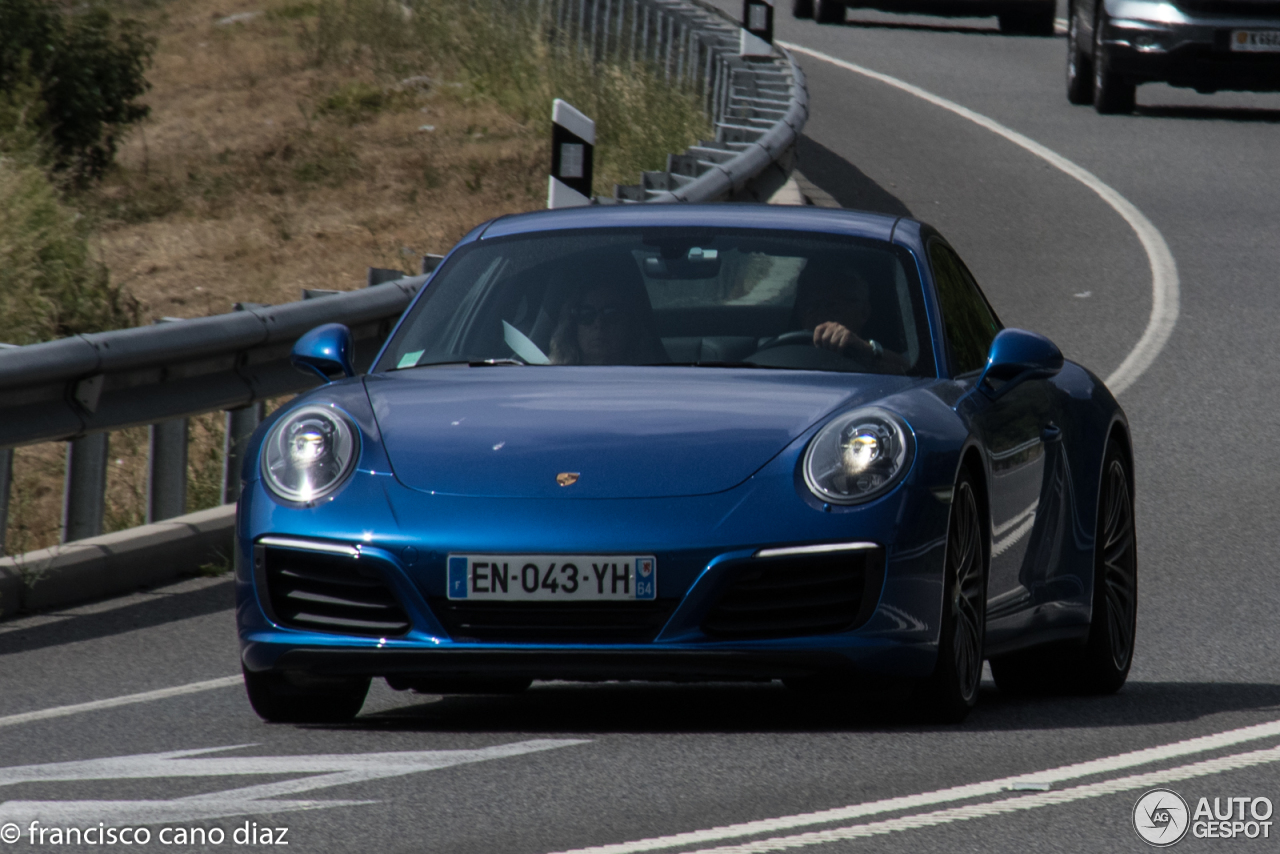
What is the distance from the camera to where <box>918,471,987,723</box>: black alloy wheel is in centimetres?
635

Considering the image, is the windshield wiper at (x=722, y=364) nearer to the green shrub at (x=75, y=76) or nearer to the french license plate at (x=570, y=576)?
the french license plate at (x=570, y=576)

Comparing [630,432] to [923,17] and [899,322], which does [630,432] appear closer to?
[899,322]

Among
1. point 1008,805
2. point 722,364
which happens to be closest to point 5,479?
point 722,364

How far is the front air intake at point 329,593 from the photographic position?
6199 millimetres

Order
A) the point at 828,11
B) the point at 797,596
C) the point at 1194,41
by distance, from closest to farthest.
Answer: the point at 797,596
the point at 1194,41
the point at 828,11

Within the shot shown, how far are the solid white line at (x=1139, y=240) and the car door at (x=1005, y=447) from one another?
723cm

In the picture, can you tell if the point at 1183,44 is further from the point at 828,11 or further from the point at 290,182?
the point at 828,11

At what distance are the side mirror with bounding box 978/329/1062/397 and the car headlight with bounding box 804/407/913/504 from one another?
733 mm

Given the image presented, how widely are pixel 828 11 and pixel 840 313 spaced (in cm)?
3033

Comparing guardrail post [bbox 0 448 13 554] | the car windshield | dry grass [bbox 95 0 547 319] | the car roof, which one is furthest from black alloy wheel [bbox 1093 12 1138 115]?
the car windshield

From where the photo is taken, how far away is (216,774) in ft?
19.4

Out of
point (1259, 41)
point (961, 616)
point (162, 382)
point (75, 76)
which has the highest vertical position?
point (961, 616)

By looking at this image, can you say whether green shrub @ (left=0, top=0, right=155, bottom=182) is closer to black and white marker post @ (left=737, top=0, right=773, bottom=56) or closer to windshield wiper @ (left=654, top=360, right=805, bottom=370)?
black and white marker post @ (left=737, top=0, right=773, bottom=56)

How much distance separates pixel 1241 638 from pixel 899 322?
2005mm
